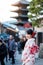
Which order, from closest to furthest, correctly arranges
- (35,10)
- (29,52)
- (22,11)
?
(29,52) < (35,10) < (22,11)

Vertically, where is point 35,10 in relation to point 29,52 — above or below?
above

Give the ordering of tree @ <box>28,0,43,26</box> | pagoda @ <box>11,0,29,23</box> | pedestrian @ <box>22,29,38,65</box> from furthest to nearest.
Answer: pagoda @ <box>11,0,29,23</box>
tree @ <box>28,0,43,26</box>
pedestrian @ <box>22,29,38,65</box>

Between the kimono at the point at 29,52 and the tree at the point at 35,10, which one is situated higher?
the tree at the point at 35,10

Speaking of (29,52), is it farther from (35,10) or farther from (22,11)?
(22,11)

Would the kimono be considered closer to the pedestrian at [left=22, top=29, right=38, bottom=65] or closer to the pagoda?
the pedestrian at [left=22, top=29, right=38, bottom=65]

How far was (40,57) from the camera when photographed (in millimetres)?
22047

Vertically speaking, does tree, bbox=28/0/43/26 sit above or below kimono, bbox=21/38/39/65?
above

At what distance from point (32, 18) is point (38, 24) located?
2.36 feet

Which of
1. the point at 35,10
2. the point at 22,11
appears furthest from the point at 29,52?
the point at 22,11

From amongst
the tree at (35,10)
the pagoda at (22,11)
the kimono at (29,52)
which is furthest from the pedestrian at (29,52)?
the pagoda at (22,11)

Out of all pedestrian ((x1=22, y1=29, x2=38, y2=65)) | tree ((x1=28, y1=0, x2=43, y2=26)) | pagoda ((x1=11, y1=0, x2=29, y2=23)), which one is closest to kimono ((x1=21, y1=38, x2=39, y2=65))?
pedestrian ((x1=22, y1=29, x2=38, y2=65))

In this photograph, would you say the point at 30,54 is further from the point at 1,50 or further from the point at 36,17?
the point at 36,17

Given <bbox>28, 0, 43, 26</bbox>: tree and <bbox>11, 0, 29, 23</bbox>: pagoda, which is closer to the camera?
<bbox>28, 0, 43, 26</bbox>: tree

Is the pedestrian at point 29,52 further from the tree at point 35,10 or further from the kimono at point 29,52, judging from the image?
the tree at point 35,10
